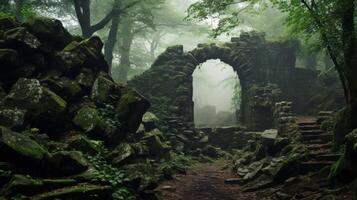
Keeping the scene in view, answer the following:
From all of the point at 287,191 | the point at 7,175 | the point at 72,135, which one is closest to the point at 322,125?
the point at 287,191

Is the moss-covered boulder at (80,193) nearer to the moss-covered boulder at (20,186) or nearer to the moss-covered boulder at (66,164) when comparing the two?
the moss-covered boulder at (20,186)

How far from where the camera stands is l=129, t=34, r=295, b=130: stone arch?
2194 centimetres

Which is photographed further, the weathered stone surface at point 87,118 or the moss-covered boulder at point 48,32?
A: the moss-covered boulder at point 48,32

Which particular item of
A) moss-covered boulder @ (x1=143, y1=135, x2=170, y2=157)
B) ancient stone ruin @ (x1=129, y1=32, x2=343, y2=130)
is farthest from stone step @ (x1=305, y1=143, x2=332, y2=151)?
ancient stone ruin @ (x1=129, y1=32, x2=343, y2=130)

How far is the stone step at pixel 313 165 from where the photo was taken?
10.4 m

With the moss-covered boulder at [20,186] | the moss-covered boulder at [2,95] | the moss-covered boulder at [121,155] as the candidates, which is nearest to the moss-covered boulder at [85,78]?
the moss-covered boulder at [2,95]

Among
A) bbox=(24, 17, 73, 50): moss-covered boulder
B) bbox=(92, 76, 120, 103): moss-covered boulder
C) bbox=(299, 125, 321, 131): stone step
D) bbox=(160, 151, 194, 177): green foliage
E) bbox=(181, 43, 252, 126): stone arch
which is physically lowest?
bbox=(160, 151, 194, 177): green foliage

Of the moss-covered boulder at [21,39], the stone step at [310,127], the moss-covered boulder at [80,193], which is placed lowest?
the moss-covered boulder at [80,193]

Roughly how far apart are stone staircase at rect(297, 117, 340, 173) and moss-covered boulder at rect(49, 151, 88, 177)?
22.2 feet

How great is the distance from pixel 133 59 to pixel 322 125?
76.5ft

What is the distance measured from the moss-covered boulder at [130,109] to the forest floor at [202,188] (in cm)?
232

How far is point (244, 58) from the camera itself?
2461 cm

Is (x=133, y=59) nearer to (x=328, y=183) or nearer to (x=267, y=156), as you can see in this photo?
(x=267, y=156)

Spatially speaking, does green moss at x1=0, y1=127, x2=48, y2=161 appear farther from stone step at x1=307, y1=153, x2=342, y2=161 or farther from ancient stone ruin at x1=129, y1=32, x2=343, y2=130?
ancient stone ruin at x1=129, y1=32, x2=343, y2=130
